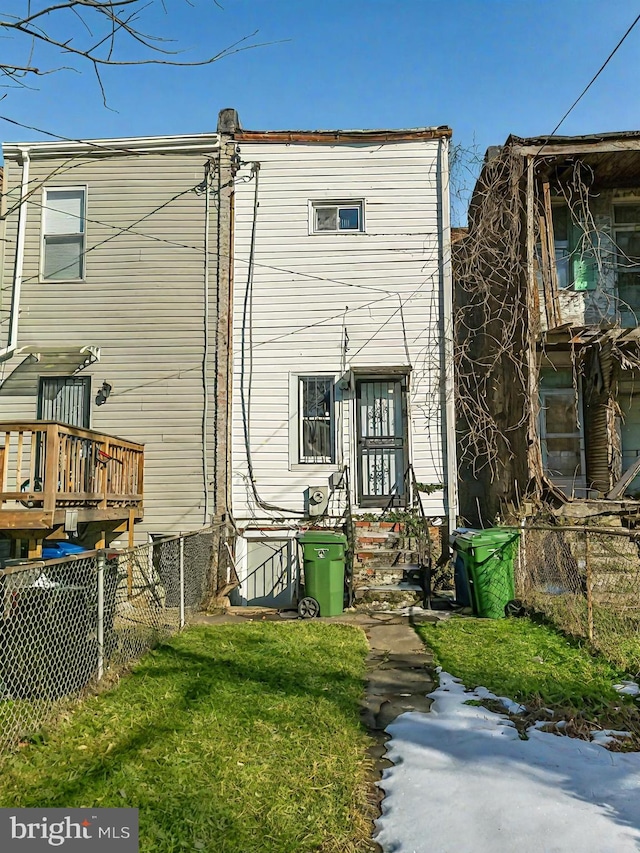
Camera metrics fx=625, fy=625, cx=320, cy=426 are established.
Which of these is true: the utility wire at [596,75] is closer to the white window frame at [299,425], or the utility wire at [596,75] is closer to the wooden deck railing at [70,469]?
the white window frame at [299,425]

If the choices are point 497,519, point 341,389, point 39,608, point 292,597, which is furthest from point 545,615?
point 39,608

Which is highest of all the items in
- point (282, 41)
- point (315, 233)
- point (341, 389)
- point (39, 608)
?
point (315, 233)

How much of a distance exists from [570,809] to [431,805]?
2.34 feet

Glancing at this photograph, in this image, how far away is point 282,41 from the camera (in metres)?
3.54

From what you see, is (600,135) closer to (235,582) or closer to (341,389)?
(341,389)

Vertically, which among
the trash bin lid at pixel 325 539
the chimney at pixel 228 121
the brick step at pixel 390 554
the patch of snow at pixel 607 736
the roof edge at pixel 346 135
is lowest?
the patch of snow at pixel 607 736

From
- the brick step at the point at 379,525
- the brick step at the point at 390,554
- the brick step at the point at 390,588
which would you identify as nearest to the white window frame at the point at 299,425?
the brick step at the point at 379,525

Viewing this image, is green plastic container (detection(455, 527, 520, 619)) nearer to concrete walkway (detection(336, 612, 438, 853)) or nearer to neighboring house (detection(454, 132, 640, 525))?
concrete walkway (detection(336, 612, 438, 853))

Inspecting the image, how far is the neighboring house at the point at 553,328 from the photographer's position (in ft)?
36.3

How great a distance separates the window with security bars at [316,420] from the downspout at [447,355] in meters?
2.02

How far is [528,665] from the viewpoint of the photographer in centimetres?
592

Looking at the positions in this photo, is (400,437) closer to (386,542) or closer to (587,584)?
(386,542)

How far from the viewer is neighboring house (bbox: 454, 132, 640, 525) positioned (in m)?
11.1

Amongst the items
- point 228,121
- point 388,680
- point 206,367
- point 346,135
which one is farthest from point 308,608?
point 228,121
